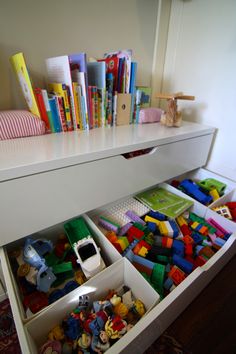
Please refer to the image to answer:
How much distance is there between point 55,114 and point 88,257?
0.57m

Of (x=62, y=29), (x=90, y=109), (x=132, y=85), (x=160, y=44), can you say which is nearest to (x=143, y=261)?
(x=90, y=109)

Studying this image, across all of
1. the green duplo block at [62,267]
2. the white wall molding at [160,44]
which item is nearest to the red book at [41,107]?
the green duplo block at [62,267]

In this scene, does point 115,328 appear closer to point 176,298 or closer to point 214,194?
point 176,298

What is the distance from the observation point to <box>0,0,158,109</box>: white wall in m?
0.69

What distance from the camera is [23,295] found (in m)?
0.61

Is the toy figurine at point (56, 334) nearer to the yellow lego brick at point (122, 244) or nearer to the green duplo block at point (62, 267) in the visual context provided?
the green duplo block at point (62, 267)

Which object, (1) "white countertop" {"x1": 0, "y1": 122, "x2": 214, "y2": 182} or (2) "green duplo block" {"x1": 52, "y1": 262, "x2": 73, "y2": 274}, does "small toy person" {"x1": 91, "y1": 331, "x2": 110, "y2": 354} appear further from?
(1) "white countertop" {"x1": 0, "y1": 122, "x2": 214, "y2": 182}

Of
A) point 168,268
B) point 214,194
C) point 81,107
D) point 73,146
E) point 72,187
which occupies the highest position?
point 81,107

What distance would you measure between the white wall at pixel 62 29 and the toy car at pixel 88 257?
648mm

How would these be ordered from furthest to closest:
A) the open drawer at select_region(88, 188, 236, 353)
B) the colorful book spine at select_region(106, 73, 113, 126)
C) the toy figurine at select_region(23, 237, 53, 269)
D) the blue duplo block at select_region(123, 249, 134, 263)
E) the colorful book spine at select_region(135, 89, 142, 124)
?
the colorful book spine at select_region(135, 89, 142, 124)
the colorful book spine at select_region(106, 73, 113, 126)
the blue duplo block at select_region(123, 249, 134, 263)
the toy figurine at select_region(23, 237, 53, 269)
the open drawer at select_region(88, 188, 236, 353)

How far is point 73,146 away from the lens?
0.61 m

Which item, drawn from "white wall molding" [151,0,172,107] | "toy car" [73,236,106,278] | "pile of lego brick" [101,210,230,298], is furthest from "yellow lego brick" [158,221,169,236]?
"white wall molding" [151,0,172,107]

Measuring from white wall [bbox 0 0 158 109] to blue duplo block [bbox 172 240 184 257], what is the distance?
0.91 metres

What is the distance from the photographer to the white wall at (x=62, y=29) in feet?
2.26
